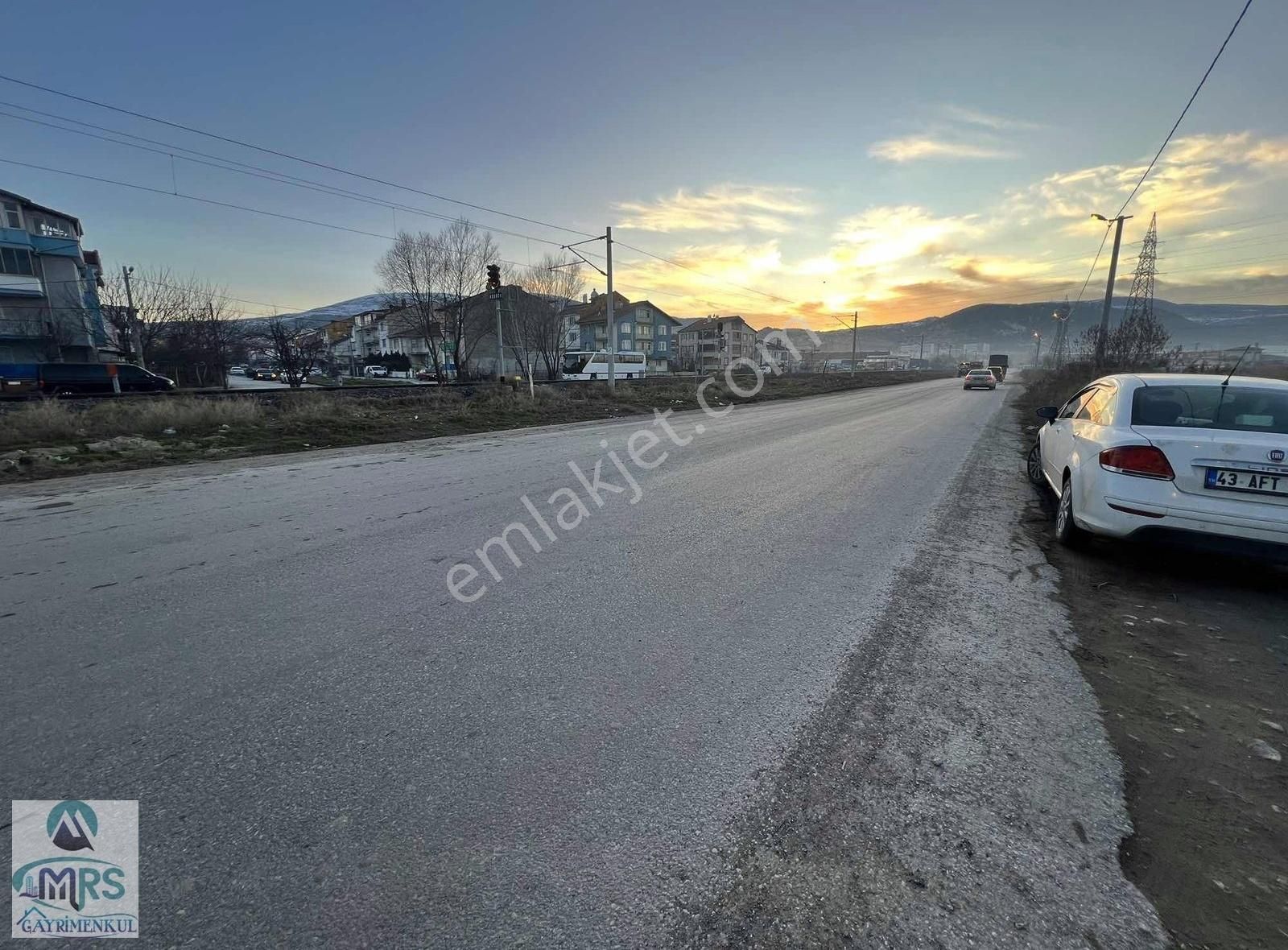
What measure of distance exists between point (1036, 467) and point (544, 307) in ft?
153

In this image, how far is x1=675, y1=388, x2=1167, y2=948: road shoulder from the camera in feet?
5.18

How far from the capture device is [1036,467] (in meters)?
7.84

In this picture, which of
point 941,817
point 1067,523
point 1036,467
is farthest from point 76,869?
point 1036,467

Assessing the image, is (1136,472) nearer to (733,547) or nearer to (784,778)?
(733,547)

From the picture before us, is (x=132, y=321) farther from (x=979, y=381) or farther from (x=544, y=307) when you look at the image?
(x=979, y=381)

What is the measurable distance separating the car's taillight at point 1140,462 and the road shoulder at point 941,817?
1.71 meters

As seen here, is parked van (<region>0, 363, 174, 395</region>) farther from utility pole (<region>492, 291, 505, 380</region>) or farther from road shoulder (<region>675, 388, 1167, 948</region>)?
road shoulder (<region>675, 388, 1167, 948</region>)

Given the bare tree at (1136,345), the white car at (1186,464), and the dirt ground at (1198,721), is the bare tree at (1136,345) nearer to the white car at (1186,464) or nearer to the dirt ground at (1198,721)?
the white car at (1186,464)

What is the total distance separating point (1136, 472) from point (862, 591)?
234 centimetres

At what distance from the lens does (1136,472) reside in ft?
13.5

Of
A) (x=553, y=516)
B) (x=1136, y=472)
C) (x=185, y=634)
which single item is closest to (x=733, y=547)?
(x=553, y=516)

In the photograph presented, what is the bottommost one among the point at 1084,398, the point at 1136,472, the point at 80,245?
the point at 1136,472

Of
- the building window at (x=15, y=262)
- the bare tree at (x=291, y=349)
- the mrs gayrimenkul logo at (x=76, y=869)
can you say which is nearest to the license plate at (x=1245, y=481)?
the mrs gayrimenkul logo at (x=76, y=869)

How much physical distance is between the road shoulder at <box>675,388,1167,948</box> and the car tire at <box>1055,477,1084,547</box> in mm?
2057
